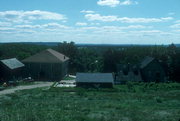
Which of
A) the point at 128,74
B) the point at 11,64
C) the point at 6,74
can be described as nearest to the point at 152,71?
the point at 128,74

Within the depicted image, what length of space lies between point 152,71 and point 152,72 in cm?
24

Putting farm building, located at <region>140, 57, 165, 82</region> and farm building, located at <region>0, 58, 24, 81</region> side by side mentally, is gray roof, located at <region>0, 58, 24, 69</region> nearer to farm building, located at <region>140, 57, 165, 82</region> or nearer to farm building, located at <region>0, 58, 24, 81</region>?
farm building, located at <region>0, 58, 24, 81</region>

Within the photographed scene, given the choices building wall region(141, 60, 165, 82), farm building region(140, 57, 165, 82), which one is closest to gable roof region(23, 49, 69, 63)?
farm building region(140, 57, 165, 82)

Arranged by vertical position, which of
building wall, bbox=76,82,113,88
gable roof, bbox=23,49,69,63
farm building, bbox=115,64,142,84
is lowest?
building wall, bbox=76,82,113,88

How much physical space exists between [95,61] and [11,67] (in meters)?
29.7

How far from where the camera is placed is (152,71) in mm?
53656

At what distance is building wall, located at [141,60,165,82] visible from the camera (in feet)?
176

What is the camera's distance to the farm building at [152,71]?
53469 millimetres

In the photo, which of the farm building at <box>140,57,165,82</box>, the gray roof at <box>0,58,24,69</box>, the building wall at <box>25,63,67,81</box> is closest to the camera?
the gray roof at <box>0,58,24,69</box>

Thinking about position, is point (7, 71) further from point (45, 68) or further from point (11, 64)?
point (45, 68)

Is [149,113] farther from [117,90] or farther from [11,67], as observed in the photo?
[11,67]

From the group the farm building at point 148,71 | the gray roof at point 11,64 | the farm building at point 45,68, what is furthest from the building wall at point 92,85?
the gray roof at point 11,64

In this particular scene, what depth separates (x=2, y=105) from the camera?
26.5m

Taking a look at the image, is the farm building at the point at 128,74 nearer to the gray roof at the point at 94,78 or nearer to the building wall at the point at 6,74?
the gray roof at the point at 94,78
